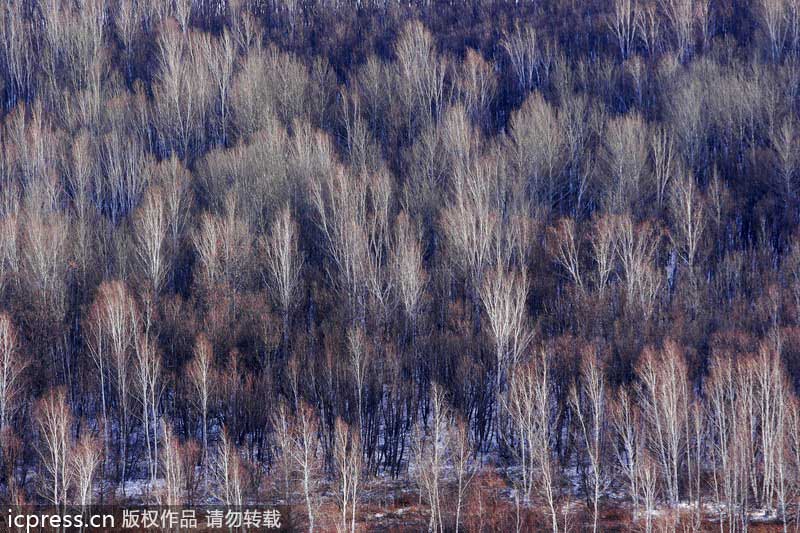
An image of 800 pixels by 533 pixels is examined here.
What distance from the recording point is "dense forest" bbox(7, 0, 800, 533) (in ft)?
116

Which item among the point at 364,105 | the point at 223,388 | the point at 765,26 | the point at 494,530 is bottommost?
the point at 494,530

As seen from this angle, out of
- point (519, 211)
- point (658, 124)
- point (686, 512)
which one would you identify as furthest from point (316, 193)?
point (686, 512)

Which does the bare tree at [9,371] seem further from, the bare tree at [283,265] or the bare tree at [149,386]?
the bare tree at [283,265]

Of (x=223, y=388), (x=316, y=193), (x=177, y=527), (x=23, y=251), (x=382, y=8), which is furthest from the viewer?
(x=382, y=8)

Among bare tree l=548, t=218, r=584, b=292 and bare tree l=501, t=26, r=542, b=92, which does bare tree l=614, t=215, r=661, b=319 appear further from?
bare tree l=501, t=26, r=542, b=92

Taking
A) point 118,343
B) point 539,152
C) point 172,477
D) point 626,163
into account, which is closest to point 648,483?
point 172,477

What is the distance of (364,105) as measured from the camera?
66125 mm

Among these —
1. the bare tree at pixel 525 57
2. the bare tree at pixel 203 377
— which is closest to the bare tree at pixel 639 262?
the bare tree at pixel 203 377

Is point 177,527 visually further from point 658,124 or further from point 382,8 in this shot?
point 382,8

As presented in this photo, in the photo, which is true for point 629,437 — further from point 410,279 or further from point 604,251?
point 410,279

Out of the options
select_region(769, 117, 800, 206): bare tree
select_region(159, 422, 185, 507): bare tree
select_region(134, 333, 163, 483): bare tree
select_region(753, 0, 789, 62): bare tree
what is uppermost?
select_region(753, 0, 789, 62): bare tree

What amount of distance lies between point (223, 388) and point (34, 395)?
8096mm

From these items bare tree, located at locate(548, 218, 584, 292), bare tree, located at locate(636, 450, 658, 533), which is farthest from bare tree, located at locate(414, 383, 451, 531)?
bare tree, located at locate(548, 218, 584, 292)

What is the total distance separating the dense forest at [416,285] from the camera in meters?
35.2
